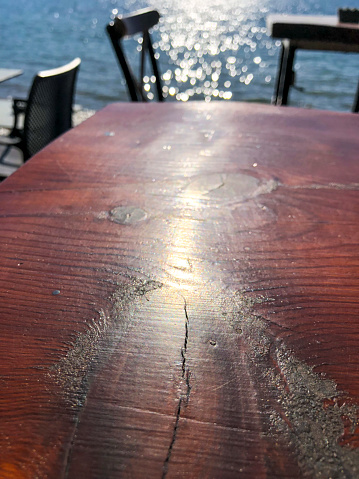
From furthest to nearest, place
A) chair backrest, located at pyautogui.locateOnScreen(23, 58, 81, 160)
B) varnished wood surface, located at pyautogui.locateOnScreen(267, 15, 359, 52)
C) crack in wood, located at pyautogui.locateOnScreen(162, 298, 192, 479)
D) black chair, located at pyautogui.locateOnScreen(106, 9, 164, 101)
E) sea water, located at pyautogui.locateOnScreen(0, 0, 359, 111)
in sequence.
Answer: sea water, located at pyautogui.locateOnScreen(0, 0, 359, 111) < varnished wood surface, located at pyautogui.locateOnScreen(267, 15, 359, 52) < chair backrest, located at pyautogui.locateOnScreen(23, 58, 81, 160) < black chair, located at pyautogui.locateOnScreen(106, 9, 164, 101) < crack in wood, located at pyautogui.locateOnScreen(162, 298, 192, 479)

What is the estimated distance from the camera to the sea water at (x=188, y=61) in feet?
→ 31.6

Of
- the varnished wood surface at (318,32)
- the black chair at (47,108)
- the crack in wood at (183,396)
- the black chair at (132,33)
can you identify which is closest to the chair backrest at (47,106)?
the black chair at (47,108)

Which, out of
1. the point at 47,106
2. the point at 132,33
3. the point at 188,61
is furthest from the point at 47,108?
the point at 188,61

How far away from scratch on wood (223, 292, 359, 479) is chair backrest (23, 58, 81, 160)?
150 centimetres

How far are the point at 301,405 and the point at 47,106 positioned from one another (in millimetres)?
1707

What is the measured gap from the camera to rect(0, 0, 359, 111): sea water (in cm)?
964

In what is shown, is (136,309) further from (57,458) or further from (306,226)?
(306,226)

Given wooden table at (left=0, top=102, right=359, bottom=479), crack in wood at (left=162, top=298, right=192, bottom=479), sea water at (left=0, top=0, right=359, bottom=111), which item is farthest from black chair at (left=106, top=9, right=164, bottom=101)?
sea water at (left=0, top=0, right=359, bottom=111)

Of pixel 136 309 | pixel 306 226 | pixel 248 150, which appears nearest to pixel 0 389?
pixel 136 309

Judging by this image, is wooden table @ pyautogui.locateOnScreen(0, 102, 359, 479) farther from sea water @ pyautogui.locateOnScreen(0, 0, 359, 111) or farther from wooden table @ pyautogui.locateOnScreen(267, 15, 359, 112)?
sea water @ pyautogui.locateOnScreen(0, 0, 359, 111)

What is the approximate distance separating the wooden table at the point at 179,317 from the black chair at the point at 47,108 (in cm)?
99

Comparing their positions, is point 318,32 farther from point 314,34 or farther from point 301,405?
point 301,405

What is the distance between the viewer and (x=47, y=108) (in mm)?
1818

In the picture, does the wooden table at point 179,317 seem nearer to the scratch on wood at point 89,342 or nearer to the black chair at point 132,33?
the scratch on wood at point 89,342
